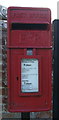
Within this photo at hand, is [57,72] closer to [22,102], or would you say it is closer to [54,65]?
[54,65]

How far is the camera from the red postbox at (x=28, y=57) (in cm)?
234

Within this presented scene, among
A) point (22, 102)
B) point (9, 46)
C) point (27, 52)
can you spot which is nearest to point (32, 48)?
point (27, 52)

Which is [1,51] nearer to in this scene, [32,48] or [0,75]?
[0,75]

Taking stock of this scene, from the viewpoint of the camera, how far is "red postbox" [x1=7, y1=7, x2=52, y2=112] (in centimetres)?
234

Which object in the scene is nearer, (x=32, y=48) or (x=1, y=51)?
(x=32, y=48)

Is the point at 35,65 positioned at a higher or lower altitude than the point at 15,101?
higher

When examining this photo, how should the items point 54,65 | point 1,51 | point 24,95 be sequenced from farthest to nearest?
point 1,51 < point 54,65 < point 24,95

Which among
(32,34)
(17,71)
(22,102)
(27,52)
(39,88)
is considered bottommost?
(22,102)

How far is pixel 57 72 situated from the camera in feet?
8.63

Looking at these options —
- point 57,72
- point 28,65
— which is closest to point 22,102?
point 28,65

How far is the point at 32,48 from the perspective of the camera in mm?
2361

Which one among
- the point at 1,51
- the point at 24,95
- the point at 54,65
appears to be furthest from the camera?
the point at 1,51

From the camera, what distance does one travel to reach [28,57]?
2348 mm

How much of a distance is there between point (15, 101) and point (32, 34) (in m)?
0.72
